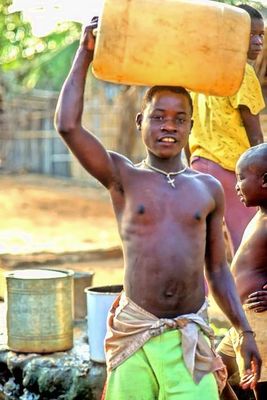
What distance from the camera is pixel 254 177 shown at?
3.99 m

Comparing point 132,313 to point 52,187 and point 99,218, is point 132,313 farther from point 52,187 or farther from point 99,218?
point 52,187

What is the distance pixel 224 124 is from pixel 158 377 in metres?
2.30

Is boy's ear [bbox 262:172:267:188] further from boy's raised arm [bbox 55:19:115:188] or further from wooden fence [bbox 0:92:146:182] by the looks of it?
wooden fence [bbox 0:92:146:182]

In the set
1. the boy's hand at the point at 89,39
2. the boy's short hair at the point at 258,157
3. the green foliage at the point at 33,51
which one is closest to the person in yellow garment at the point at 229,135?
the boy's short hair at the point at 258,157

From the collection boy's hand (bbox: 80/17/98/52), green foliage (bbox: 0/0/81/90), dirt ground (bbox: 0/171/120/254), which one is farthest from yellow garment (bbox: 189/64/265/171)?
dirt ground (bbox: 0/171/120/254)

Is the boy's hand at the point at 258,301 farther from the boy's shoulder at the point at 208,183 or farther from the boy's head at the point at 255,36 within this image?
the boy's head at the point at 255,36

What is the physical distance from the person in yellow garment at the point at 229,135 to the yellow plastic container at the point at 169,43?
5.80 ft

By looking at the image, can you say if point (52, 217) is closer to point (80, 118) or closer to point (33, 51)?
point (33, 51)

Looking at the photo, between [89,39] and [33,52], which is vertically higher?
[89,39]

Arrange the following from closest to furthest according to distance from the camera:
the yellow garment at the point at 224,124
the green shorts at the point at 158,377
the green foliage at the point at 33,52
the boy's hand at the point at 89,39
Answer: the green shorts at the point at 158,377, the boy's hand at the point at 89,39, the yellow garment at the point at 224,124, the green foliage at the point at 33,52

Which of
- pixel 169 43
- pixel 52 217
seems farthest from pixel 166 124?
pixel 52 217

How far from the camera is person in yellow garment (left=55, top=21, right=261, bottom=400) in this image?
321 centimetres

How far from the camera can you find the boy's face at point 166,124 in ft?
10.9

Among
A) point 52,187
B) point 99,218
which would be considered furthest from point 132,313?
point 52,187
